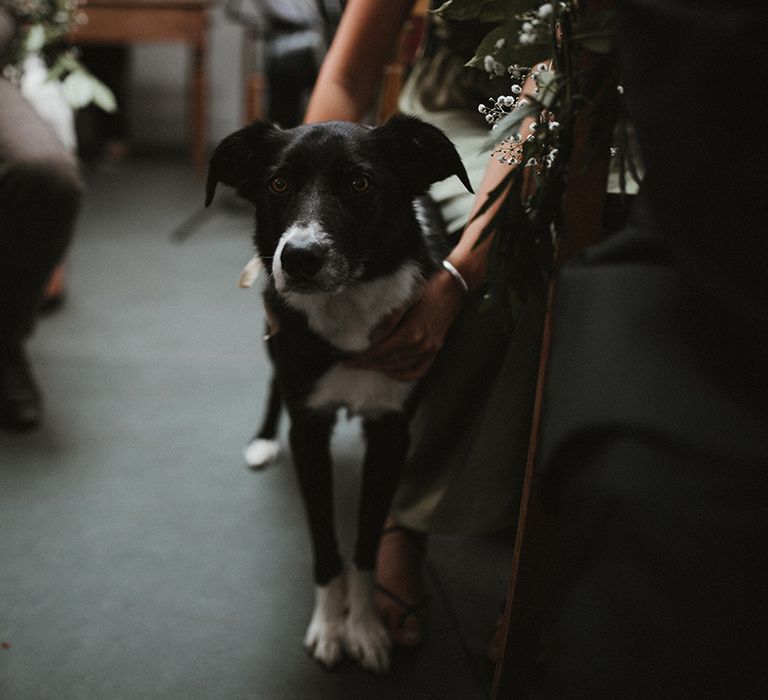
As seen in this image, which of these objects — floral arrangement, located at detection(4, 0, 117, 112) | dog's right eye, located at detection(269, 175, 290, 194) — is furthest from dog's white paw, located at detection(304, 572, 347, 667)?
floral arrangement, located at detection(4, 0, 117, 112)

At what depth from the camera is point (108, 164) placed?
4.80 meters

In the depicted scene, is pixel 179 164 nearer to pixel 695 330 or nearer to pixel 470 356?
pixel 470 356

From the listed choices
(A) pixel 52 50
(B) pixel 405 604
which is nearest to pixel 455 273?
(B) pixel 405 604

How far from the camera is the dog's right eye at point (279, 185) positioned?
3.43ft

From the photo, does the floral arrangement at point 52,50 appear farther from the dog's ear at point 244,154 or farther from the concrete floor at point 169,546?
the dog's ear at point 244,154

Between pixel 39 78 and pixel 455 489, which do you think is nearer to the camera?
pixel 455 489

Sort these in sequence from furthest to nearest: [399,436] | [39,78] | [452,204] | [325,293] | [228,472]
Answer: [39,78] → [228,472] → [452,204] → [399,436] → [325,293]

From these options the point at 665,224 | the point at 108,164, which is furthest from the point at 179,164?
the point at 665,224

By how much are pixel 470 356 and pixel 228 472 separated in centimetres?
77

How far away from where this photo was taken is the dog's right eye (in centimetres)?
105

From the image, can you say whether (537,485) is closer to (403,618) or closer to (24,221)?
(403,618)

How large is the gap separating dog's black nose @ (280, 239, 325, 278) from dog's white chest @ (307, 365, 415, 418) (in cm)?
20

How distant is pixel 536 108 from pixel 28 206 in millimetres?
1363

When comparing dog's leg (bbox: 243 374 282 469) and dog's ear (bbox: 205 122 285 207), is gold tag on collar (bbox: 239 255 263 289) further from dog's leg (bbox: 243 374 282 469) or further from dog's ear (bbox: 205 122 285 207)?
dog's leg (bbox: 243 374 282 469)
